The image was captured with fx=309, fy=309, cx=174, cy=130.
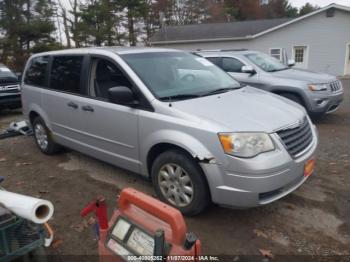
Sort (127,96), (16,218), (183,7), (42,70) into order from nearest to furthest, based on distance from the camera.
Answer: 1. (16,218)
2. (127,96)
3. (42,70)
4. (183,7)

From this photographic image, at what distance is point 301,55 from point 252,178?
1973 centimetres

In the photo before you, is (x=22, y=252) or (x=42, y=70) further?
(x=42, y=70)

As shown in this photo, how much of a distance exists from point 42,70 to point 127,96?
2417mm

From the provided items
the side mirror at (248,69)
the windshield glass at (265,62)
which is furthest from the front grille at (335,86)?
the side mirror at (248,69)

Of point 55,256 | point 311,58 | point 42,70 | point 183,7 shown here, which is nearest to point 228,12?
point 183,7

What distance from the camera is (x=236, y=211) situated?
11.1 feet

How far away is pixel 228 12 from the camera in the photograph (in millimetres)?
40094

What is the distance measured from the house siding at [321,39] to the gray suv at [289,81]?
13541 mm

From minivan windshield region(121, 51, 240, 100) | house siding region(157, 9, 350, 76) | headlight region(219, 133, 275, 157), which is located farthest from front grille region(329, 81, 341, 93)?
house siding region(157, 9, 350, 76)

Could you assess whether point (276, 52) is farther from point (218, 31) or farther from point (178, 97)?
point (178, 97)

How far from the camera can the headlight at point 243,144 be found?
2734 millimetres

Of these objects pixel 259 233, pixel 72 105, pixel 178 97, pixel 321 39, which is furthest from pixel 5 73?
pixel 321 39

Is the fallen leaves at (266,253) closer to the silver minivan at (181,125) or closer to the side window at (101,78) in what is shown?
the silver minivan at (181,125)

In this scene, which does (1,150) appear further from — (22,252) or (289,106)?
(289,106)
